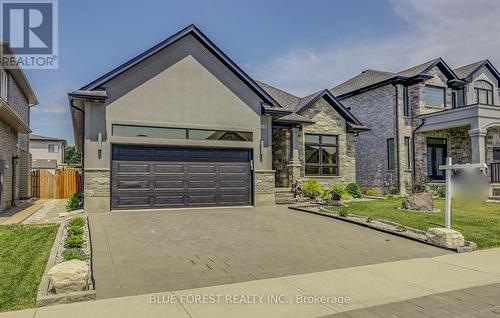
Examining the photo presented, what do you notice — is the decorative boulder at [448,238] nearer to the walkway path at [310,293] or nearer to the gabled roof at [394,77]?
the walkway path at [310,293]

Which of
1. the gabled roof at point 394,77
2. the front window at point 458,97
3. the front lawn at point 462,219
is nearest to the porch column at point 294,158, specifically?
the front lawn at point 462,219

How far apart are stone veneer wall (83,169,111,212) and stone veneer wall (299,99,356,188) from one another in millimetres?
10727

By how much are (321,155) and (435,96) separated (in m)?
9.68

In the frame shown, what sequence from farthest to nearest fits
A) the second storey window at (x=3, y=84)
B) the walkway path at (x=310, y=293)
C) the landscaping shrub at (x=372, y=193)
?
the landscaping shrub at (x=372, y=193) < the second storey window at (x=3, y=84) < the walkway path at (x=310, y=293)

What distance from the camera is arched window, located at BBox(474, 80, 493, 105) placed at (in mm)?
24453

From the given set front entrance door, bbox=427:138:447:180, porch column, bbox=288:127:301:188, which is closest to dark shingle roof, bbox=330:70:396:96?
front entrance door, bbox=427:138:447:180

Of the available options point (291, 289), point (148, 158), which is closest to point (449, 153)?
point (148, 158)

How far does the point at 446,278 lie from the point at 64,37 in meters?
15.1

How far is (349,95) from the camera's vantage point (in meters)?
25.6

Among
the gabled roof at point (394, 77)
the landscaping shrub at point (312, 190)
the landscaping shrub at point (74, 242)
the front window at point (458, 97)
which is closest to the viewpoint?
the landscaping shrub at point (74, 242)

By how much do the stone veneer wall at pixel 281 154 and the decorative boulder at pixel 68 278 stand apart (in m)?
14.1

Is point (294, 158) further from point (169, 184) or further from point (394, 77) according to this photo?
point (394, 77)

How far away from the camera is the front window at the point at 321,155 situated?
64.4 feet

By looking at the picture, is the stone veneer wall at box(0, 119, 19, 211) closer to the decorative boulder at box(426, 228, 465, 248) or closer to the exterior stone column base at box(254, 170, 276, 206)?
the exterior stone column base at box(254, 170, 276, 206)
